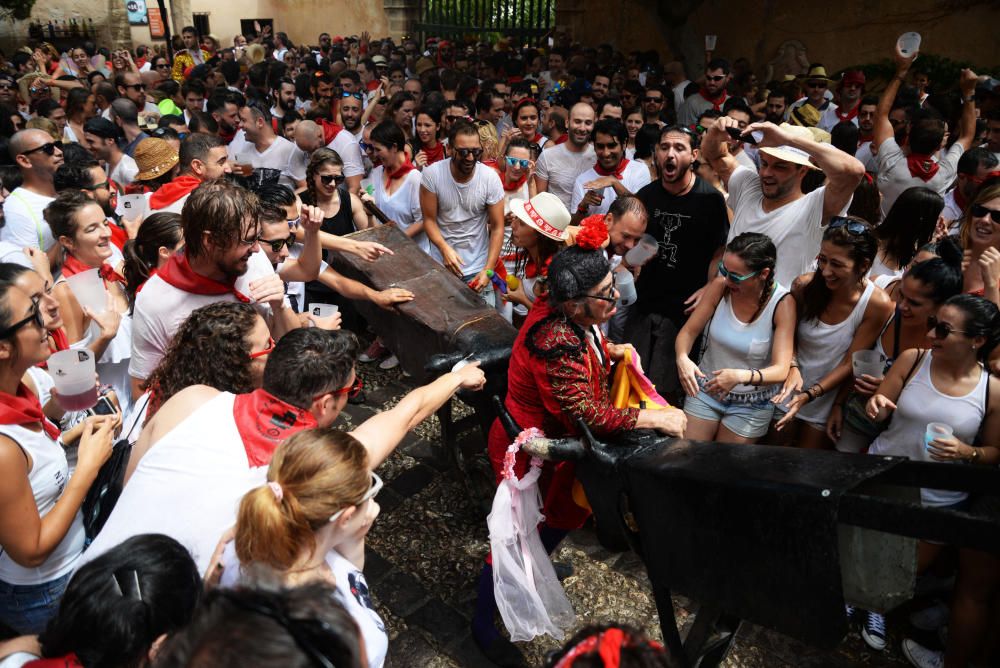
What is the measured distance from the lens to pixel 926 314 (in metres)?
3.24

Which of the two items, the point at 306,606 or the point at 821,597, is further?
the point at 821,597

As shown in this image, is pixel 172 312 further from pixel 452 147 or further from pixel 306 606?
pixel 452 147

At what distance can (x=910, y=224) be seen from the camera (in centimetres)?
399

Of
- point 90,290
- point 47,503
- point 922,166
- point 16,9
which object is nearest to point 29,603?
point 47,503

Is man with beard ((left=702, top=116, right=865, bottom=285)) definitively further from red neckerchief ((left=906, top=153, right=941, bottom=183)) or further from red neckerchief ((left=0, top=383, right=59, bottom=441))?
red neckerchief ((left=0, top=383, right=59, bottom=441))

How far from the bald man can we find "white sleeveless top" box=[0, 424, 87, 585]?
4.33 meters

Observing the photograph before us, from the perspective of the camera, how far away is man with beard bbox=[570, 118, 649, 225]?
540 centimetres

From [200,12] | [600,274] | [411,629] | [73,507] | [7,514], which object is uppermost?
[200,12]

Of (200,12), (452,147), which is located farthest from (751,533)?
(200,12)

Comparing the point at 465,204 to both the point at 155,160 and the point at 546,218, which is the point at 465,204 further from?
the point at 155,160

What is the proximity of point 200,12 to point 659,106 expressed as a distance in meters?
20.9

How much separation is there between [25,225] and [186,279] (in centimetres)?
229

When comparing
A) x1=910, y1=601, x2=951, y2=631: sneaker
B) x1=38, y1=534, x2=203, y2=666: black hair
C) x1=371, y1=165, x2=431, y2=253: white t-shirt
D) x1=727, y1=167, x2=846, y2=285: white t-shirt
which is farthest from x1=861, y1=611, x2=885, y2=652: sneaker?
x1=371, y1=165, x2=431, y2=253: white t-shirt

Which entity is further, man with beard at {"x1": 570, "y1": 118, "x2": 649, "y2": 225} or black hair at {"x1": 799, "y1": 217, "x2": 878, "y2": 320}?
man with beard at {"x1": 570, "y1": 118, "x2": 649, "y2": 225}
